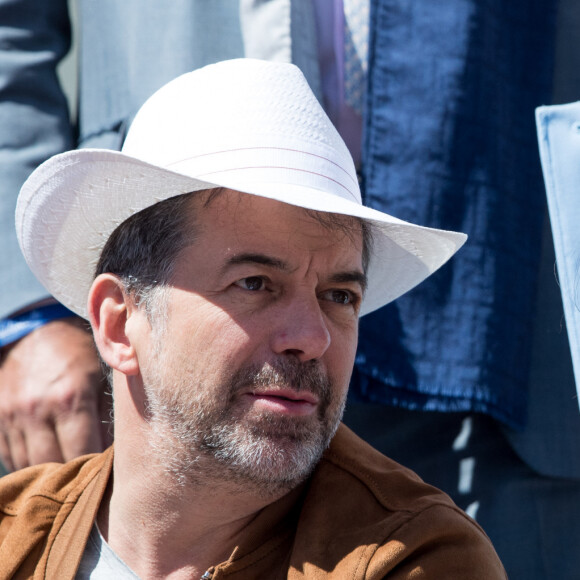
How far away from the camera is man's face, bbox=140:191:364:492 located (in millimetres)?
1639

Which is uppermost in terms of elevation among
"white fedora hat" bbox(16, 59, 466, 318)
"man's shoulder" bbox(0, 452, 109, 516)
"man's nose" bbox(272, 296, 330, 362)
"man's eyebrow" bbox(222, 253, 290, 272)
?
"white fedora hat" bbox(16, 59, 466, 318)

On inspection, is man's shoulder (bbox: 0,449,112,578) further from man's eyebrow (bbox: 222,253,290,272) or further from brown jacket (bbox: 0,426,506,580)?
man's eyebrow (bbox: 222,253,290,272)

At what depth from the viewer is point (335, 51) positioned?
2348 millimetres

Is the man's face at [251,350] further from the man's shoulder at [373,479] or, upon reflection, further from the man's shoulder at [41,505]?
the man's shoulder at [41,505]

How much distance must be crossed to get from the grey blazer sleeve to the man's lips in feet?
2.69

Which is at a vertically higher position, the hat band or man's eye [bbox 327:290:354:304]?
the hat band

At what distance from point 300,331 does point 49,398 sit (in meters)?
0.77

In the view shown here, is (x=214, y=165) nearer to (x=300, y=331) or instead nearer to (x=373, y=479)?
(x=300, y=331)

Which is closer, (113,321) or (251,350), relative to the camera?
(251,350)

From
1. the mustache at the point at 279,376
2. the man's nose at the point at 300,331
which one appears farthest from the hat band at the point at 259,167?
the mustache at the point at 279,376

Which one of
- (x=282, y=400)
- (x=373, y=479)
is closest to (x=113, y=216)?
(x=282, y=400)

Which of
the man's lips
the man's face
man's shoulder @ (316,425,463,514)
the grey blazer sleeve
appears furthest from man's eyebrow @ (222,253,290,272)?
the grey blazer sleeve

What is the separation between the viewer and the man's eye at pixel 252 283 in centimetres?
170

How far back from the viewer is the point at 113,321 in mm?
1860
